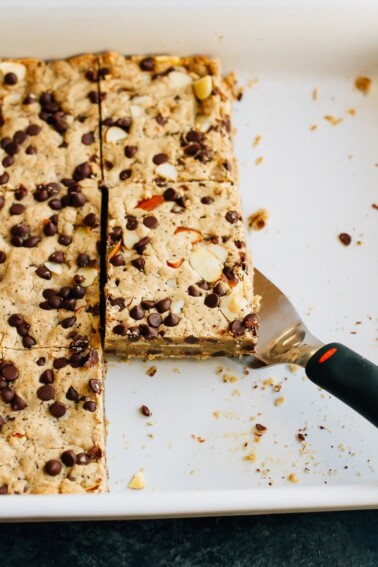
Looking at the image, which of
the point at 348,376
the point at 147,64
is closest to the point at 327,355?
the point at 348,376

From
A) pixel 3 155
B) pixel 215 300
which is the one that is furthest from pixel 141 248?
pixel 3 155

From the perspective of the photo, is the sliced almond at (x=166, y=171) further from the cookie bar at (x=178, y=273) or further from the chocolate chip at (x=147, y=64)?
the chocolate chip at (x=147, y=64)

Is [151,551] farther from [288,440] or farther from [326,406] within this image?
[326,406]

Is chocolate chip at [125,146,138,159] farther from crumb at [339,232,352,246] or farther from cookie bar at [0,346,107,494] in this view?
crumb at [339,232,352,246]

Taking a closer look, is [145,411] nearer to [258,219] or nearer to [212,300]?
[212,300]

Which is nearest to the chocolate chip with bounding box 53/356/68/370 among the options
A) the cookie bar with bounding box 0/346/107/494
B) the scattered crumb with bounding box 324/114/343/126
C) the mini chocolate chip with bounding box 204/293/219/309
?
the cookie bar with bounding box 0/346/107/494

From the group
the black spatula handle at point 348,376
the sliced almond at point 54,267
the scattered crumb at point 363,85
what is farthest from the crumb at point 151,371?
the scattered crumb at point 363,85
